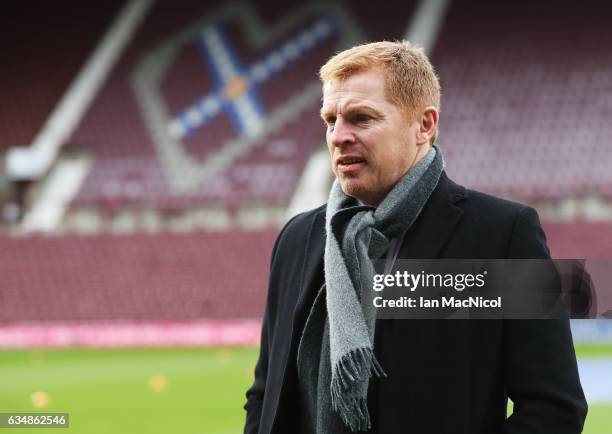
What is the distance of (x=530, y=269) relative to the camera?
236 cm

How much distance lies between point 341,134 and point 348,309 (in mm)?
438

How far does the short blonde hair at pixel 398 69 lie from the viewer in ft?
7.91

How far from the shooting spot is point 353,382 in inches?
91.5

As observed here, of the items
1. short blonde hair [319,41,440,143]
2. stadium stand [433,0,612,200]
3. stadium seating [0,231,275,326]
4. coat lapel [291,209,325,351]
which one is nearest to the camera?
short blonde hair [319,41,440,143]

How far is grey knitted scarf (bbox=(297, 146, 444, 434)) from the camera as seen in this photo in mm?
2344

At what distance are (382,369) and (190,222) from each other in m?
17.5

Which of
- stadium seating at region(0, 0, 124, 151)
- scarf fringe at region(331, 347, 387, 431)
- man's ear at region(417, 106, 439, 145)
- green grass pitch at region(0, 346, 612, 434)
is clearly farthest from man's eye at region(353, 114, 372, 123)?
stadium seating at region(0, 0, 124, 151)

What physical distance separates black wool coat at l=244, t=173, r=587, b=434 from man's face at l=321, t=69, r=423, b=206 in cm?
15

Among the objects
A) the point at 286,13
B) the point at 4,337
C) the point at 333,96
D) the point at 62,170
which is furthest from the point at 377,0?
the point at 333,96

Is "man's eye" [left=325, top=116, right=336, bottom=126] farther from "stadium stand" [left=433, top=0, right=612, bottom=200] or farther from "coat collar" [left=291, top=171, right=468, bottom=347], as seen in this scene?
"stadium stand" [left=433, top=0, right=612, bottom=200]

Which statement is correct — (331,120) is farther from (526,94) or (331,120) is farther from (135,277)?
(526,94)

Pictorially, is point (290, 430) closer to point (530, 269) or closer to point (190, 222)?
Result: point (530, 269)

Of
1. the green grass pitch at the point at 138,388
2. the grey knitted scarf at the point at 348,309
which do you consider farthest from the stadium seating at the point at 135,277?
the grey knitted scarf at the point at 348,309

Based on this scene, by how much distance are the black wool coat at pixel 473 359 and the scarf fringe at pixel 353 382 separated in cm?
4
